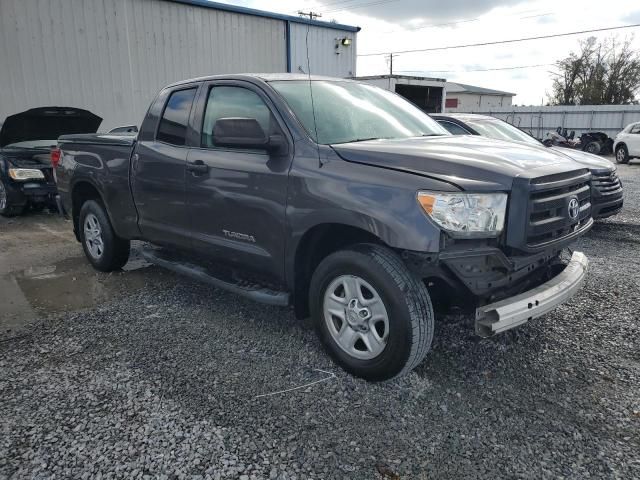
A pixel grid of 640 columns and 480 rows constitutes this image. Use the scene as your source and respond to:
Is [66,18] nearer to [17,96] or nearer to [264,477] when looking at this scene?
[17,96]

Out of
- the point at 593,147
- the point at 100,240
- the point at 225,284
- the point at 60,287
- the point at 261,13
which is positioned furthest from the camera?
the point at 593,147

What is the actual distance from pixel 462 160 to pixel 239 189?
1.57m

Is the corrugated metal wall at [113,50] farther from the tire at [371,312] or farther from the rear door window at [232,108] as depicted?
the tire at [371,312]

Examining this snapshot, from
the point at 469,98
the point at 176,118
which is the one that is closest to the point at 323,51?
the point at 176,118

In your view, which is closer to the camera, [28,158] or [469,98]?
[28,158]

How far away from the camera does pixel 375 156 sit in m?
3.00

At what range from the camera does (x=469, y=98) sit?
57.4m

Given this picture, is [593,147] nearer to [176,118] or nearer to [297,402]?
[176,118]

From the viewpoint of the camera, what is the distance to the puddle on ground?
14.7ft

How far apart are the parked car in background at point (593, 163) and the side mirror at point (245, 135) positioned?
3489 millimetres

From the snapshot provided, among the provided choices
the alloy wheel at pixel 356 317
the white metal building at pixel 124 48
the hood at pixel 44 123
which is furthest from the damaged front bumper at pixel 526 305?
the white metal building at pixel 124 48

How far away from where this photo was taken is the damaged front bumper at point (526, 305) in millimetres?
2709

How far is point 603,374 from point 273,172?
8.12ft

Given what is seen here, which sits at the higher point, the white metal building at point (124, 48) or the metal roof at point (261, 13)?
the metal roof at point (261, 13)
